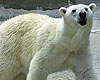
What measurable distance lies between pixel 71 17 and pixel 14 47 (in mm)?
932

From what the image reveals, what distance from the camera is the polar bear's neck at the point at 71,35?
359 centimetres

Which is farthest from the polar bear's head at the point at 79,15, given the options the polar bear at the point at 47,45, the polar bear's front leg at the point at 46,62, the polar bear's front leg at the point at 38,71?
the polar bear's front leg at the point at 38,71

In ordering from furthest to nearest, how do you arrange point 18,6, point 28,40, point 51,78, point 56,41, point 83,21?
point 18,6 → point 51,78 → point 28,40 → point 56,41 → point 83,21

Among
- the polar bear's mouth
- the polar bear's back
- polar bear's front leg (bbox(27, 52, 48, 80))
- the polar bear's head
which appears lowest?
polar bear's front leg (bbox(27, 52, 48, 80))

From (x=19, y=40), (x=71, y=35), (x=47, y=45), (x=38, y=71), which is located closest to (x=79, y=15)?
(x=71, y=35)

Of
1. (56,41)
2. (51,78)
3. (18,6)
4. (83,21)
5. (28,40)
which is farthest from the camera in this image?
(18,6)

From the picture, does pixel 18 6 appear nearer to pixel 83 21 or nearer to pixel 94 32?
pixel 94 32

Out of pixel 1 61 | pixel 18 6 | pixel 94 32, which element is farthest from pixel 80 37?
pixel 18 6

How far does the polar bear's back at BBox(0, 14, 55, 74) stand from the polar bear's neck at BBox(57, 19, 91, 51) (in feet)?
1.39

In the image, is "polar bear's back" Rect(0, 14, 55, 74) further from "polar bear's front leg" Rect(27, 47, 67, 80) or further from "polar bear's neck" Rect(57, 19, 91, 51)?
"polar bear's neck" Rect(57, 19, 91, 51)

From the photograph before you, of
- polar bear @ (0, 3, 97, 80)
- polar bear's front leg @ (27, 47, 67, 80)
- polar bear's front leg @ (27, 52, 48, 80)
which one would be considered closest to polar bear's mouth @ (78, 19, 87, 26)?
polar bear @ (0, 3, 97, 80)

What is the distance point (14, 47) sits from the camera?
414 centimetres

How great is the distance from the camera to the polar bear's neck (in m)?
3.59

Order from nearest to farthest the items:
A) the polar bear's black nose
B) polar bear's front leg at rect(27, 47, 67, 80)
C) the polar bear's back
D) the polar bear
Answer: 1. the polar bear's black nose
2. the polar bear
3. polar bear's front leg at rect(27, 47, 67, 80)
4. the polar bear's back
